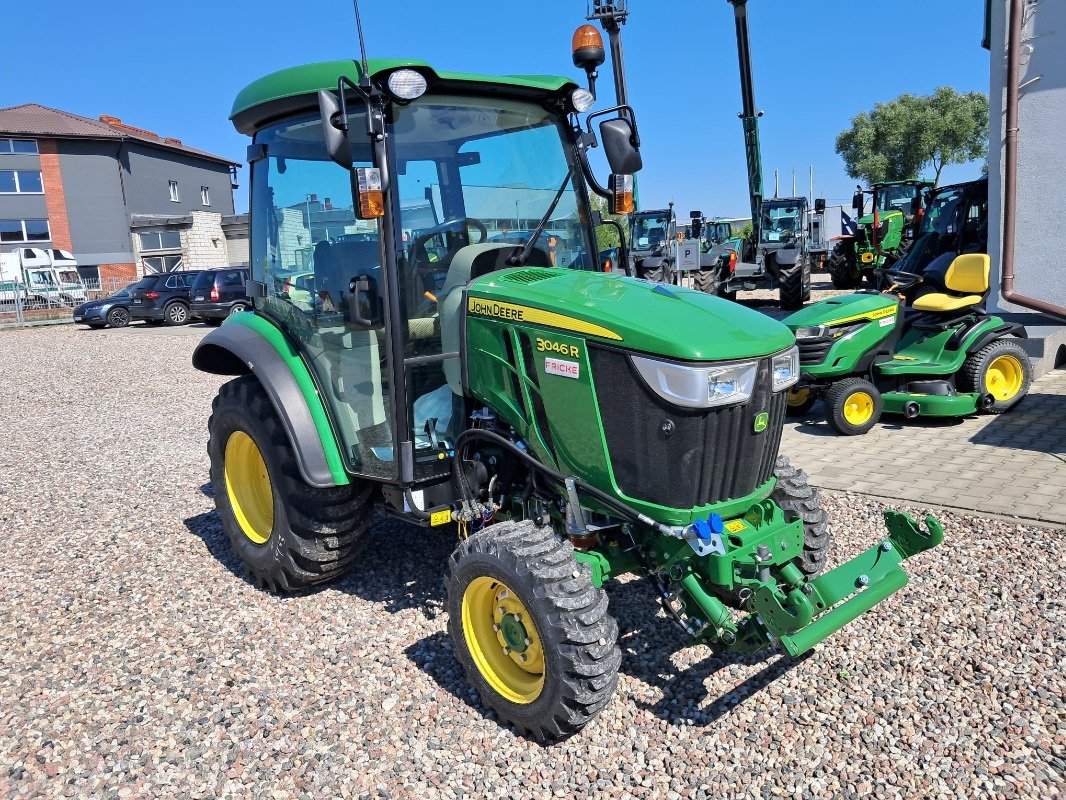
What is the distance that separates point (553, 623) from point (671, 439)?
2.43 feet

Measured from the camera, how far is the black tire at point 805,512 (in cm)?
342

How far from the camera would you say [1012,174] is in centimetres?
655

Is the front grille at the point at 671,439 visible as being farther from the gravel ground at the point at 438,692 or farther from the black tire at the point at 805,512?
the gravel ground at the point at 438,692

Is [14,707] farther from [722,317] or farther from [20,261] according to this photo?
[20,261]

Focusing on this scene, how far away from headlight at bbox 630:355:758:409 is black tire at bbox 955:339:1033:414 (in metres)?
4.97

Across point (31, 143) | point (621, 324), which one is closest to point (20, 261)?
point (31, 143)

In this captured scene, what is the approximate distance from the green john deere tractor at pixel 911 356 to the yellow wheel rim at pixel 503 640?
4.33 meters

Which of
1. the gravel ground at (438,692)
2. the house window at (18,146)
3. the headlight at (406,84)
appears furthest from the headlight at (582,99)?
the house window at (18,146)

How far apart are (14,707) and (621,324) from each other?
279 centimetres

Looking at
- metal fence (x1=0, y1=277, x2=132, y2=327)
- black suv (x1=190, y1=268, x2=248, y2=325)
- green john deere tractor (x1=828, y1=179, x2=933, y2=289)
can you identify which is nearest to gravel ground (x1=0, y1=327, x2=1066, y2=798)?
green john deere tractor (x1=828, y1=179, x2=933, y2=289)

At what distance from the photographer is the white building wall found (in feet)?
20.6

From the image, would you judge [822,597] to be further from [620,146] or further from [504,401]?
[620,146]

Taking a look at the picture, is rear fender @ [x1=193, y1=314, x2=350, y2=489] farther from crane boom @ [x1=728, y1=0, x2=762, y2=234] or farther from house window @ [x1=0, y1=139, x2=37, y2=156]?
house window @ [x1=0, y1=139, x2=37, y2=156]

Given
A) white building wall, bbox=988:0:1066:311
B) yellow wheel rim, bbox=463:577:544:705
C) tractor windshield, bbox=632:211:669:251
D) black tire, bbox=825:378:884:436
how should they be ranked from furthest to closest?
tractor windshield, bbox=632:211:669:251, black tire, bbox=825:378:884:436, white building wall, bbox=988:0:1066:311, yellow wheel rim, bbox=463:577:544:705
